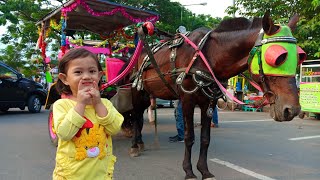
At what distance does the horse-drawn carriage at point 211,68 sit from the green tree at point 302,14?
7.79m

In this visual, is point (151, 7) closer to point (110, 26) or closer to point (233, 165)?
point (110, 26)

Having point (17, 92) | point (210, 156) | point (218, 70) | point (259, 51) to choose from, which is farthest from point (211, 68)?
point (17, 92)

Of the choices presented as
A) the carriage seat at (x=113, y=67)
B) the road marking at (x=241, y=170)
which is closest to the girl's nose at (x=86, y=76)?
the road marking at (x=241, y=170)

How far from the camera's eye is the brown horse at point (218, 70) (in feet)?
10.8

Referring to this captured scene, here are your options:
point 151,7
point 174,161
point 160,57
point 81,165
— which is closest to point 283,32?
point 160,57

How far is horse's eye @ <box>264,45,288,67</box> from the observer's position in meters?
3.18

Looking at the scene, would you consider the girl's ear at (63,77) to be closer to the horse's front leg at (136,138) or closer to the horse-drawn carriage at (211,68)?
the horse-drawn carriage at (211,68)

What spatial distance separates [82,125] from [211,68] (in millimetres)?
2421

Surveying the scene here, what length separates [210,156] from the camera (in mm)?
5648

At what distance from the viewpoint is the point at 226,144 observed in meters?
Result: 6.81

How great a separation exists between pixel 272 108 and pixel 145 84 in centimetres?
250

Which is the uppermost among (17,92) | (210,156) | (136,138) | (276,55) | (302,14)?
(302,14)

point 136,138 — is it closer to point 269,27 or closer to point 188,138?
point 188,138

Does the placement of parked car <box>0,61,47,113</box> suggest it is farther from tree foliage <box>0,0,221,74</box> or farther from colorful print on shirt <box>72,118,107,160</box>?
colorful print on shirt <box>72,118,107,160</box>
